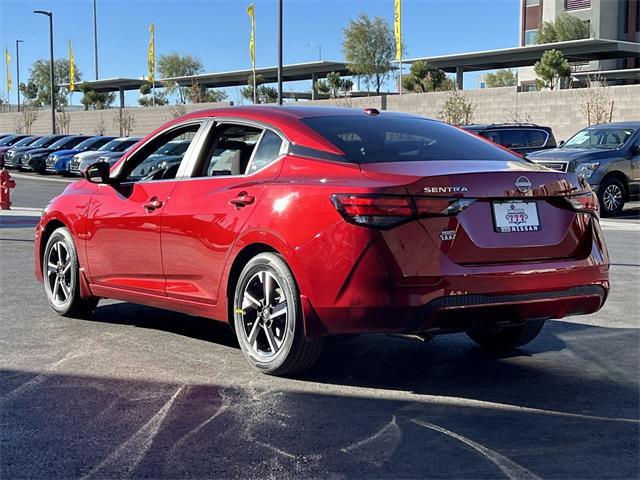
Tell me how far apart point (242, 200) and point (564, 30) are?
61962mm

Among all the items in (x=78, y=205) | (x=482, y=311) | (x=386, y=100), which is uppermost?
(x=386, y=100)

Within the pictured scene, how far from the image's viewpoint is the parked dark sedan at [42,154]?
37.1 metres

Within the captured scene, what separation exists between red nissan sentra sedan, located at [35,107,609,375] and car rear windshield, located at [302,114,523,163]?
16 millimetres

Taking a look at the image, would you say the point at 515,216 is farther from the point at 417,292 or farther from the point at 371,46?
the point at 371,46

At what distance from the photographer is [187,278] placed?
6.14m

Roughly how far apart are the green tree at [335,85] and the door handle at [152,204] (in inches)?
2295

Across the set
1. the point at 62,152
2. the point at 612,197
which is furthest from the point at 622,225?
the point at 62,152

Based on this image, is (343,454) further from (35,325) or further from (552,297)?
(35,325)

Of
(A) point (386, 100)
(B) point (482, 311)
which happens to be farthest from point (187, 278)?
(A) point (386, 100)

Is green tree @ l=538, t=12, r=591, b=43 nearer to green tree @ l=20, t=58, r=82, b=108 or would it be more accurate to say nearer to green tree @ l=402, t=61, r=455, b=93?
green tree @ l=402, t=61, r=455, b=93

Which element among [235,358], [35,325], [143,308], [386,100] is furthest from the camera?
[386,100]

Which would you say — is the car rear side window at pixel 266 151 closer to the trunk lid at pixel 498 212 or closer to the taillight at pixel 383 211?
the trunk lid at pixel 498 212

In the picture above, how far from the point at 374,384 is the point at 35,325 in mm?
3054

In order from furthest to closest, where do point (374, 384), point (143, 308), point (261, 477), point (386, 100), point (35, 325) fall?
1. point (386, 100)
2. point (143, 308)
3. point (35, 325)
4. point (374, 384)
5. point (261, 477)
